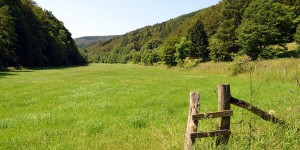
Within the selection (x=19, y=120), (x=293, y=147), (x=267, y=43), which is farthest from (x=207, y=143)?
(x=267, y=43)

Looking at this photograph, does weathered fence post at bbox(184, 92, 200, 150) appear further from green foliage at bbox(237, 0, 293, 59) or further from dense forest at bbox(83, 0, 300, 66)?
green foliage at bbox(237, 0, 293, 59)

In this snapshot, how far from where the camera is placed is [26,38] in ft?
257

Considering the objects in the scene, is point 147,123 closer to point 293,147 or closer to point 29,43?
point 293,147

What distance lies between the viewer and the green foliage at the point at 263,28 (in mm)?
59625

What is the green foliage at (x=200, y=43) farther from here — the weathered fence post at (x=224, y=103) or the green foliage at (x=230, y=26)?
the weathered fence post at (x=224, y=103)

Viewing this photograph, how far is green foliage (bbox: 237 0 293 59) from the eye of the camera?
59.6m

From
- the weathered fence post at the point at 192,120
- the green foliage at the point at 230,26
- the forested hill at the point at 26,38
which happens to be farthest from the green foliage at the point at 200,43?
the weathered fence post at the point at 192,120

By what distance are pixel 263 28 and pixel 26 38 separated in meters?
62.9

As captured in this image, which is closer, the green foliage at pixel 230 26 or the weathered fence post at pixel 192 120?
the weathered fence post at pixel 192 120

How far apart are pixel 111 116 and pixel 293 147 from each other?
29.5ft

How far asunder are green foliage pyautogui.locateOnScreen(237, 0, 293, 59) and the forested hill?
176 ft

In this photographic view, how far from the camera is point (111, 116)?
1446 centimetres

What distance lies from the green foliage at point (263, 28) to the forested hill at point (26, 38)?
53.6 meters

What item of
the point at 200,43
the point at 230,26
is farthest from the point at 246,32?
the point at 200,43
